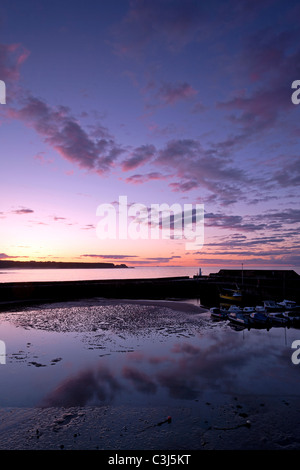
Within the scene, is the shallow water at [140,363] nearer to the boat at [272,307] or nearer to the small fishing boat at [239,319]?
the small fishing boat at [239,319]

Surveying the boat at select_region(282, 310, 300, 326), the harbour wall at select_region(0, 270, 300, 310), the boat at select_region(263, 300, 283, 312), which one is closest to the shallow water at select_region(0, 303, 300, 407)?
the boat at select_region(282, 310, 300, 326)

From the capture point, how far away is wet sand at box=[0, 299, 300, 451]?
11406 millimetres

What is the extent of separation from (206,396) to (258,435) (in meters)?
4.13

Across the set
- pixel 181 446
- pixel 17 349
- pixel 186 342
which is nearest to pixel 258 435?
pixel 181 446

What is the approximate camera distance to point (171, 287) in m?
94.1

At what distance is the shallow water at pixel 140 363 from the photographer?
16188mm

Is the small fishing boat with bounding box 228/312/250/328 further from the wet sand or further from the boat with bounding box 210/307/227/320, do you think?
the wet sand

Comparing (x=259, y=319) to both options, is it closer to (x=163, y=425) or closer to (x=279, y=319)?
(x=279, y=319)

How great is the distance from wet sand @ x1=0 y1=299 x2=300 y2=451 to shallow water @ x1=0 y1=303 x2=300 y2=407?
0.69 metres

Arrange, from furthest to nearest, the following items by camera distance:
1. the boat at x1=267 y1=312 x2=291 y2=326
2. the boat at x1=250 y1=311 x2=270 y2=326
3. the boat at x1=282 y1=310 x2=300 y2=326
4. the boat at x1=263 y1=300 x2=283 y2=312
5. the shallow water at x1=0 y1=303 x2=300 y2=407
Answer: the boat at x1=263 y1=300 x2=283 y2=312 < the boat at x1=282 y1=310 x2=300 y2=326 < the boat at x1=267 y1=312 x2=291 y2=326 < the boat at x1=250 y1=311 x2=270 y2=326 < the shallow water at x1=0 y1=303 x2=300 y2=407

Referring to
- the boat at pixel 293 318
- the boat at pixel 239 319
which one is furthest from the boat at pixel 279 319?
the boat at pixel 239 319

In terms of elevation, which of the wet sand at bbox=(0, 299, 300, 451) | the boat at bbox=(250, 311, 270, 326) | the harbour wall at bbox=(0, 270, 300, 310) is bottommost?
the harbour wall at bbox=(0, 270, 300, 310)

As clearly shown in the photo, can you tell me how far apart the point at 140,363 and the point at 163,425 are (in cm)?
896
